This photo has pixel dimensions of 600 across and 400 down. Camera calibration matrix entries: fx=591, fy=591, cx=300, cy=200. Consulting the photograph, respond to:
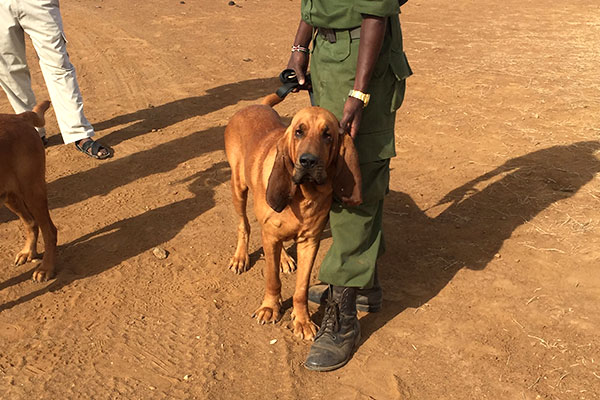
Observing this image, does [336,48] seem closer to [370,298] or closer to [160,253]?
[370,298]

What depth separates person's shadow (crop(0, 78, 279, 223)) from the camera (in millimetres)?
6020

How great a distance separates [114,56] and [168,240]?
655 cm

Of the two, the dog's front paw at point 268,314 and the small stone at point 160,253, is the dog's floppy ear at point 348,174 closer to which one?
the dog's front paw at point 268,314

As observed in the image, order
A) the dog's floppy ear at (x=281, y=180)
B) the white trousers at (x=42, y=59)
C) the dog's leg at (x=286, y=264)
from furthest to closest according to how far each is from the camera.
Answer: the white trousers at (x=42, y=59) < the dog's leg at (x=286, y=264) < the dog's floppy ear at (x=281, y=180)

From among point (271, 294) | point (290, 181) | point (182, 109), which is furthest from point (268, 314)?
point (182, 109)

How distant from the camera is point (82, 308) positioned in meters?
4.24

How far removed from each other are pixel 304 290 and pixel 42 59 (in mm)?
4446

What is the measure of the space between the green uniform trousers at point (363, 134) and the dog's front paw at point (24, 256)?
2.54m

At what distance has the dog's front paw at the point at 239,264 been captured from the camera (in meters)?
4.71

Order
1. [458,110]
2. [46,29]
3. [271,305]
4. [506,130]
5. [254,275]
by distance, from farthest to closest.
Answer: [458,110] < [506,130] < [46,29] < [254,275] < [271,305]

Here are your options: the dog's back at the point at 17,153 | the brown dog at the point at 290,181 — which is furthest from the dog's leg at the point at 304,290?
the dog's back at the point at 17,153

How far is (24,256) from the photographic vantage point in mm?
4801

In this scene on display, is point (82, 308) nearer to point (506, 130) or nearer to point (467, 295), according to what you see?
point (467, 295)

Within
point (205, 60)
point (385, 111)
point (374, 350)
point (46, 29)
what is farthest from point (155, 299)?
point (205, 60)
